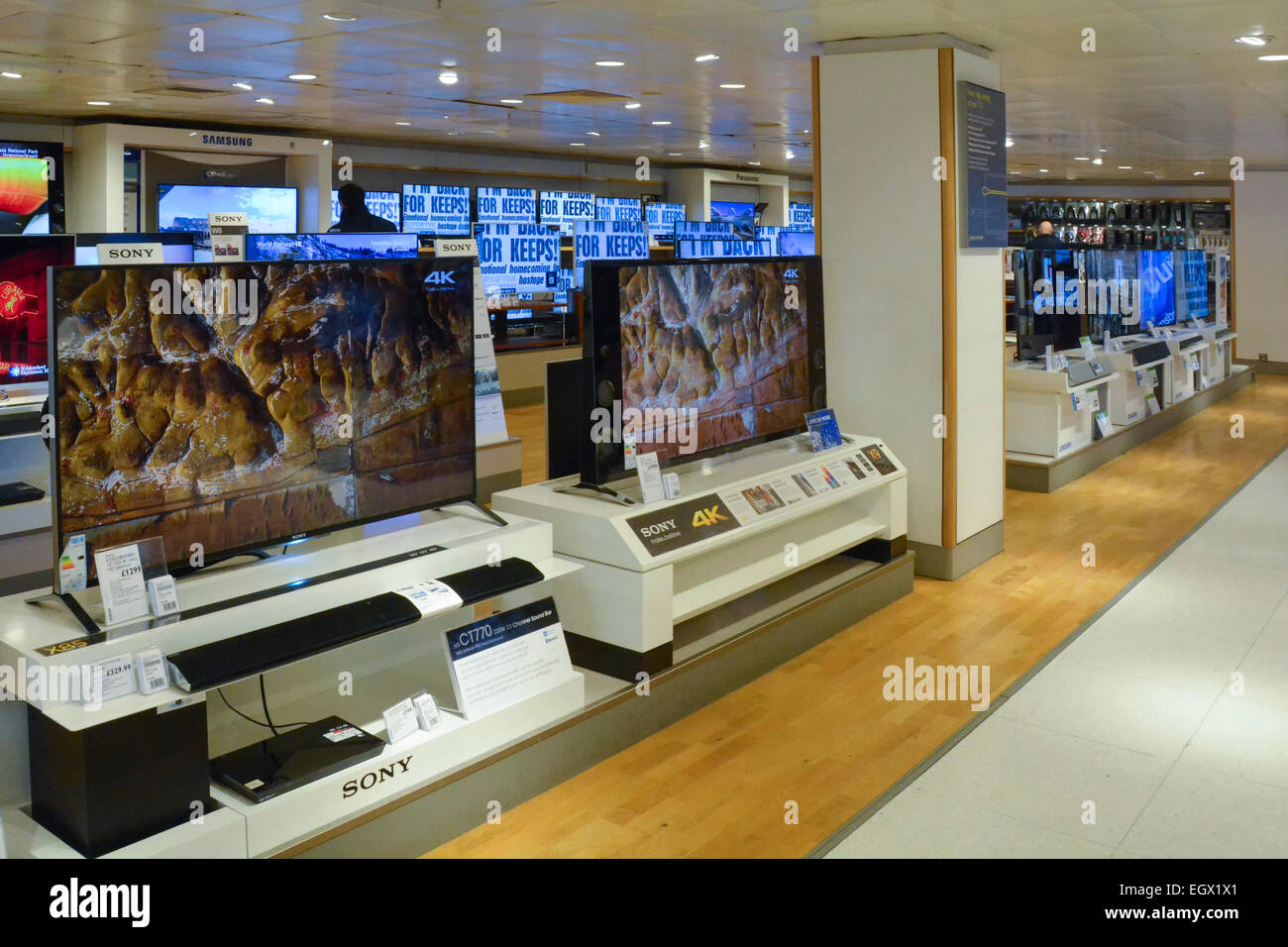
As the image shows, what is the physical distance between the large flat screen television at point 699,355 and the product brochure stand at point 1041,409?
348 cm

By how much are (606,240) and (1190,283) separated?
6325 millimetres

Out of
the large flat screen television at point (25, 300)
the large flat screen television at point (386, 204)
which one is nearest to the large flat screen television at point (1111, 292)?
the large flat screen television at point (386, 204)

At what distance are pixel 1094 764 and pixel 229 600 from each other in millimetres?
2639

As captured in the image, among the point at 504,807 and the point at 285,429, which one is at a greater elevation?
the point at 285,429

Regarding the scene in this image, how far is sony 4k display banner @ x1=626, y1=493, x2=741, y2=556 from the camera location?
397cm

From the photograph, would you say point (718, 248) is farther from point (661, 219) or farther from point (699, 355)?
point (699, 355)

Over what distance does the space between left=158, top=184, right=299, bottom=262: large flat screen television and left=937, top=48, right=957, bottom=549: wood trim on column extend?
6622 millimetres

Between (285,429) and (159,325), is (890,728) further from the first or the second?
(159,325)

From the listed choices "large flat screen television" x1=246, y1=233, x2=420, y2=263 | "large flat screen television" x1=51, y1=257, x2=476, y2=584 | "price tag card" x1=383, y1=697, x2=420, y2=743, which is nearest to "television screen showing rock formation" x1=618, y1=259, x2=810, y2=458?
"large flat screen television" x1=51, y1=257, x2=476, y2=584

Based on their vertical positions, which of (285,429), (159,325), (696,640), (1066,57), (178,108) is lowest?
(696,640)

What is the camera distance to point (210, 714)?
323 centimetres

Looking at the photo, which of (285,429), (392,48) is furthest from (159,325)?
(392,48)

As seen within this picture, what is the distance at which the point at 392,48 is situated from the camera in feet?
20.1

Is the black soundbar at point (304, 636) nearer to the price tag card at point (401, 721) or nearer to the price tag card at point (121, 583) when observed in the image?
the price tag card at point (121, 583)
